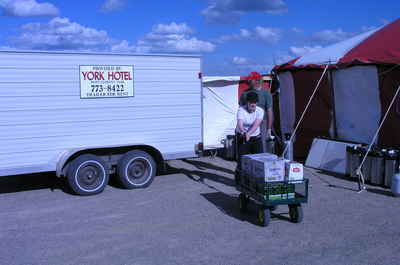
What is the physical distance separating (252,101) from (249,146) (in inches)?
29.0

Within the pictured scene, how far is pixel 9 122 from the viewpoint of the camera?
7652mm

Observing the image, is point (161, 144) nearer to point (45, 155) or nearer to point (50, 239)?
point (45, 155)

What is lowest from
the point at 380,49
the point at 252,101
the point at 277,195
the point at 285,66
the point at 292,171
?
the point at 277,195

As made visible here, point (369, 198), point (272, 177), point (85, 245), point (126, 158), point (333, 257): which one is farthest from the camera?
point (126, 158)

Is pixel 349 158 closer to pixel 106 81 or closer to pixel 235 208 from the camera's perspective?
pixel 235 208

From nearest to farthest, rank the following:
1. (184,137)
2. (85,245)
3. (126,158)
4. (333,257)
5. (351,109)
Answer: (333,257) < (85,245) < (126,158) < (184,137) < (351,109)

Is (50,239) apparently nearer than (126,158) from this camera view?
Yes

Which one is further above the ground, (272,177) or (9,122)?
(9,122)

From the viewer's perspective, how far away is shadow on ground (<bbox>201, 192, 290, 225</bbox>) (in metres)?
6.60

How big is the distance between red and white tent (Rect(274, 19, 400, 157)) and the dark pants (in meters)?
3.24

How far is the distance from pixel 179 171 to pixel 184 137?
1526 mm

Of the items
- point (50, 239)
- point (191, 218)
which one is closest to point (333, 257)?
point (191, 218)

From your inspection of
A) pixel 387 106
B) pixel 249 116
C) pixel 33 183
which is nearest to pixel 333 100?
pixel 387 106

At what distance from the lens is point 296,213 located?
6281 millimetres
